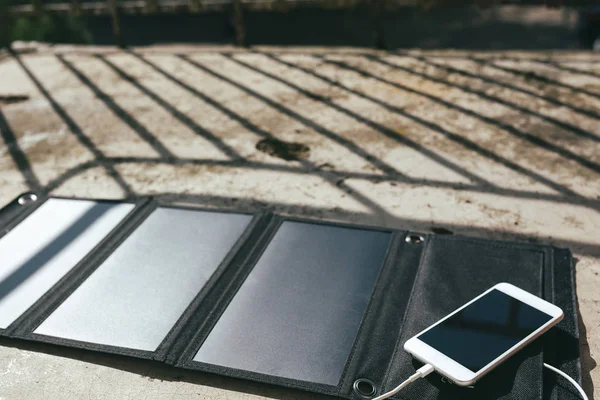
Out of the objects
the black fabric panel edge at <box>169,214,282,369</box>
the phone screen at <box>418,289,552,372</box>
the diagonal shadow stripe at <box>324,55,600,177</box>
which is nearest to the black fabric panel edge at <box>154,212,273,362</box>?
the black fabric panel edge at <box>169,214,282,369</box>

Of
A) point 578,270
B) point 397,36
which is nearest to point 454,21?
point 397,36

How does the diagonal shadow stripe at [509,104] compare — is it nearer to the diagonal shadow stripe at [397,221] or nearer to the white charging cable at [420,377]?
the diagonal shadow stripe at [397,221]

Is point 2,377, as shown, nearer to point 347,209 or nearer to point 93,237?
point 93,237

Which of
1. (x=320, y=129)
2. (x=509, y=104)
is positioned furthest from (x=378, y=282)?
(x=509, y=104)

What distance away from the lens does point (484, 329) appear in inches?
53.7

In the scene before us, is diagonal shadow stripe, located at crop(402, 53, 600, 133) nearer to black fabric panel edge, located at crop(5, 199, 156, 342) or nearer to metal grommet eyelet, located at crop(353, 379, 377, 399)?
metal grommet eyelet, located at crop(353, 379, 377, 399)

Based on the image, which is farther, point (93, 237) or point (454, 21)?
point (454, 21)

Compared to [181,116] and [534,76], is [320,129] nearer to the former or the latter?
[181,116]

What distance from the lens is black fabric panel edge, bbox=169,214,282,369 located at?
1.45m

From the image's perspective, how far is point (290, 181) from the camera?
2309 millimetres

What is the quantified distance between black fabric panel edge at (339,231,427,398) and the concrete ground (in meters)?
0.17

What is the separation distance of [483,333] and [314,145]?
1.43m

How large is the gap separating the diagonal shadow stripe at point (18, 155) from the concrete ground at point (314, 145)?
10mm

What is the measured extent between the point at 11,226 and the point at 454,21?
24.0 ft
